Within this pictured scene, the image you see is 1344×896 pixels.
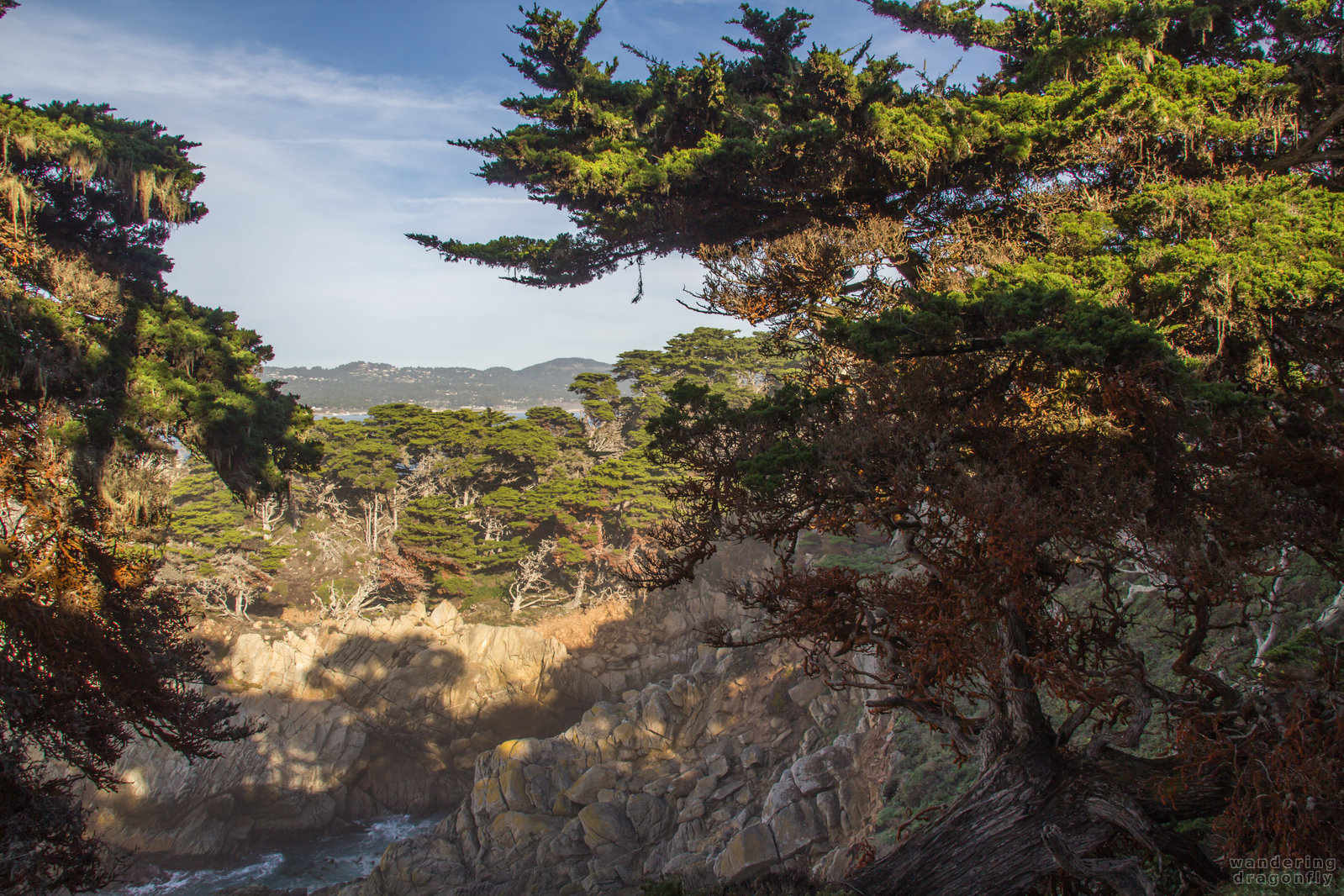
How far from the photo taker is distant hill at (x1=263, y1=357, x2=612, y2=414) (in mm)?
99750

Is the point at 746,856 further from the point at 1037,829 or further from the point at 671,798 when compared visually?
the point at 1037,829

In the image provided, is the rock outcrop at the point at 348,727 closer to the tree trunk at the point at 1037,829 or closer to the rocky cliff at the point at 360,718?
the rocky cliff at the point at 360,718

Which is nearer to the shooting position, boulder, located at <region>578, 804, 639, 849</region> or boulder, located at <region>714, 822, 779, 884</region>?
boulder, located at <region>714, 822, 779, 884</region>

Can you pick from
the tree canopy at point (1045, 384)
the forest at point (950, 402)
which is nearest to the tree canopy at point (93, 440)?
the forest at point (950, 402)

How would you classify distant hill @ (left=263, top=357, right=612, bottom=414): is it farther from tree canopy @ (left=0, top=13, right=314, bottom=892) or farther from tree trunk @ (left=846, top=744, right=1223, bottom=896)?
tree trunk @ (left=846, top=744, right=1223, bottom=896)

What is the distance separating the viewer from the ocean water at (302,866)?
15.6 metres

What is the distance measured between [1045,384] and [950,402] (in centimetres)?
72

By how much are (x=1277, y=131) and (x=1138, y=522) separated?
4.77 metres

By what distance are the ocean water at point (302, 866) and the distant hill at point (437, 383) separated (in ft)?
249

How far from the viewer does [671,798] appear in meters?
14.1

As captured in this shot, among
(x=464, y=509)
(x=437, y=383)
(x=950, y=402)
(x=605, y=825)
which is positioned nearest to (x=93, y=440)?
(x=950, y=402)

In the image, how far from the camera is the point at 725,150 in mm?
6727

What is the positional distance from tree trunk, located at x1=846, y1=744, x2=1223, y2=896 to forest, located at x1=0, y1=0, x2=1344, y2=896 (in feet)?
0.08

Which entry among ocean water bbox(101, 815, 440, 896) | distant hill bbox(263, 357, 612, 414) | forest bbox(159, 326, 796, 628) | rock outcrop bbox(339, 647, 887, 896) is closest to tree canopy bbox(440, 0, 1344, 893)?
rock outcrop bbox(339, 647, 887, 896)
